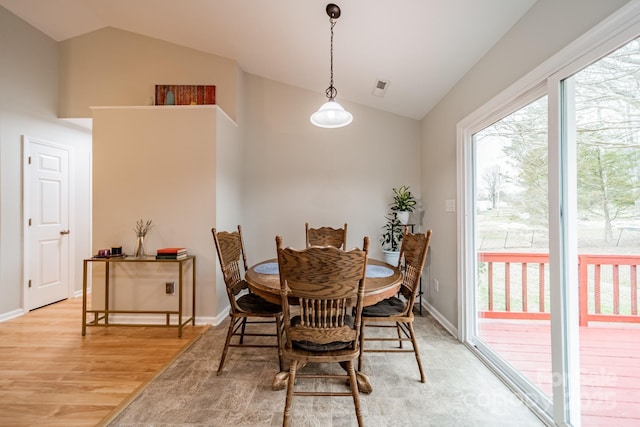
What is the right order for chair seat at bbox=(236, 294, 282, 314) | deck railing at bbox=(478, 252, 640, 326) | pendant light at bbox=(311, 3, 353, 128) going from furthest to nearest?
pendant light at bbox=(311, 3, 353, 128) → chair seat at bbox=(236, 294, 282, 314) → deck railing at bbox=(478, 252, 640, 326)

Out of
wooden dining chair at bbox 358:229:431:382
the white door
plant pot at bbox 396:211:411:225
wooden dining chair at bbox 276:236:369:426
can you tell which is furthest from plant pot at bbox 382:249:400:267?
the white door

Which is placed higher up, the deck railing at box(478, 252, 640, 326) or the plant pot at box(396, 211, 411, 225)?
the plant pot at box(396, 211, 411, 225)

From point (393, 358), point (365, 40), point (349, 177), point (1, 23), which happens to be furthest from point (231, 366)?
point (1, 23)

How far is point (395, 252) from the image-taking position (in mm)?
3451

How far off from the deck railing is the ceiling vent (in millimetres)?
2044

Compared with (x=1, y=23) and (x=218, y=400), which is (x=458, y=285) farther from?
(x=1, y=23)

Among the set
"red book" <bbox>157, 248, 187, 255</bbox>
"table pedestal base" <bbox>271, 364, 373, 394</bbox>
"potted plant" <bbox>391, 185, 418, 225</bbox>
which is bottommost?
"table pedestal base" <bbox>271, 364, 373, 394</bbox>

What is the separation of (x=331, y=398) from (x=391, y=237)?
2268 mm

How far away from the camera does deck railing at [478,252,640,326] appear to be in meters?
1.31

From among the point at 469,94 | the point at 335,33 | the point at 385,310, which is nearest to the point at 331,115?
the point at 335,33

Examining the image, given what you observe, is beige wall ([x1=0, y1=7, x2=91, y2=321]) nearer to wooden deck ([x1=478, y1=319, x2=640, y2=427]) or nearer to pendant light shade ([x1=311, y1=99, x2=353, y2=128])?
pendant light shade ([x1=311, y1=99, x2=353, y2=128])

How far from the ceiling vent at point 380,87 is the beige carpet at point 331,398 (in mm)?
2739

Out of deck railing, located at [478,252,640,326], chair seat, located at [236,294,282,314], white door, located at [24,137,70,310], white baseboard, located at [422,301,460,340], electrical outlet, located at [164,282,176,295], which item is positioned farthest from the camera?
white door, located at [24,137,70,310]

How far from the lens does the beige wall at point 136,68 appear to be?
3.44 meters
